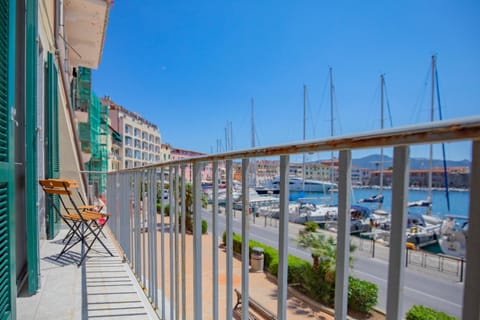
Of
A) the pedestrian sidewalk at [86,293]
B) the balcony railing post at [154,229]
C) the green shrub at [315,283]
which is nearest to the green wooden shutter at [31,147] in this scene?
the pedestrian sidewalk at [86,293]

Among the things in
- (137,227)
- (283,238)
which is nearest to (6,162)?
(137,227)

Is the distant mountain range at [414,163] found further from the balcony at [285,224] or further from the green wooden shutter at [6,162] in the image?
the green wooden shutter at [6,162]

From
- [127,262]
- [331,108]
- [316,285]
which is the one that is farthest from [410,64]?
[127,262]

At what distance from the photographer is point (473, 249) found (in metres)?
0.38

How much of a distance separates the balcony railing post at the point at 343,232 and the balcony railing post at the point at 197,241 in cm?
79

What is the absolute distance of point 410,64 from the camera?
2450cm

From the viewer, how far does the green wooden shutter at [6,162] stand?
1.52 meters

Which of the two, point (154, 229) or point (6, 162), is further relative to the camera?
point (154, 229)

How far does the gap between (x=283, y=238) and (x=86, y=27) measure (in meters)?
8.68

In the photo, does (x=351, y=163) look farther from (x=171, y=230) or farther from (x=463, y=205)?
(x=171, y=230)

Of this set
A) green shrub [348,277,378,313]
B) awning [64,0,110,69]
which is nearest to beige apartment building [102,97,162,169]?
awning [64,0,110,69]

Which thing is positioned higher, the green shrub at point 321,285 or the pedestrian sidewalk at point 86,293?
the pedestrian sidewalk at point 86,293

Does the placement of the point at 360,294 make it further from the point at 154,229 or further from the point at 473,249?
the point at 473,249

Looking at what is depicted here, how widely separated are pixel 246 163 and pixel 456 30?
88.0 feet
